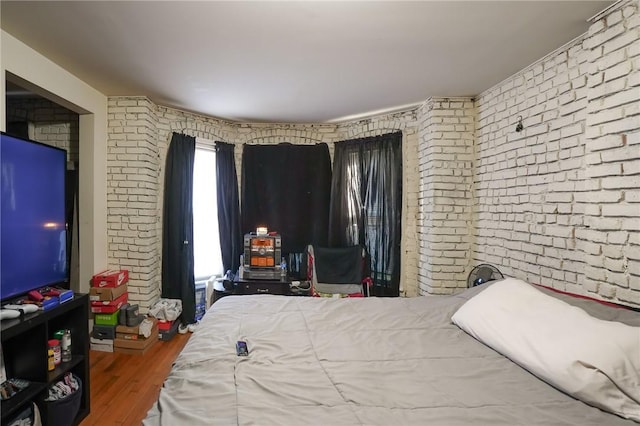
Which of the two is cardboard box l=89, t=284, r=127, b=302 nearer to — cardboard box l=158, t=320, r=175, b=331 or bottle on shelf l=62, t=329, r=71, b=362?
cardboard box l=158, t=320, r=175, b=331

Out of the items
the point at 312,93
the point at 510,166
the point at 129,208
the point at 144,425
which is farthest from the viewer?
the point at 129,208

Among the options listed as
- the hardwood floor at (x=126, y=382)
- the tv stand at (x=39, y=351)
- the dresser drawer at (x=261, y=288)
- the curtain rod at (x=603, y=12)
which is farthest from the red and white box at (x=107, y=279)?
the curtain rod at (x=603, y=12)

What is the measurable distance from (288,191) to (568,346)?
3.30 m

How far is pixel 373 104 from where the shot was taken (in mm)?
3328

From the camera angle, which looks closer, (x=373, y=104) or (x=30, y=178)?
(x=30, y=178)

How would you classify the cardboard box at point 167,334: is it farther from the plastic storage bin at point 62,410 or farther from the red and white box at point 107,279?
the plastic storage bin at point 62,410

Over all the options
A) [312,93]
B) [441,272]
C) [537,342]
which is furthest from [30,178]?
[441,272]

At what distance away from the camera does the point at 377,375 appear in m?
1.25

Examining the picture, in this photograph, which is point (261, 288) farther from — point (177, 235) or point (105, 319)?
point (105, 319)

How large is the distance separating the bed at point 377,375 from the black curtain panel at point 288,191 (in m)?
2.25

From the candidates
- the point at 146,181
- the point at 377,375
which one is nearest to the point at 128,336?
the point at 146,181

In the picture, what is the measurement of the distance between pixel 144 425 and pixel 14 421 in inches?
54.1

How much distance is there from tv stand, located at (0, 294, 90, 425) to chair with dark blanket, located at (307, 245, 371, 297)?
2047mm

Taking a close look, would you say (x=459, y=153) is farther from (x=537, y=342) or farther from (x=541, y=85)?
(x=537, y=342)
